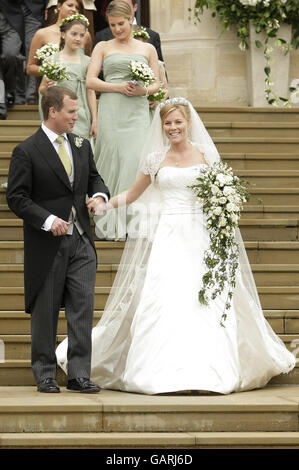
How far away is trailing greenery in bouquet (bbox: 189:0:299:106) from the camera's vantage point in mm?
14086

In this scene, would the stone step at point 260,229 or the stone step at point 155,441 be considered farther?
the stone step at point 260,229

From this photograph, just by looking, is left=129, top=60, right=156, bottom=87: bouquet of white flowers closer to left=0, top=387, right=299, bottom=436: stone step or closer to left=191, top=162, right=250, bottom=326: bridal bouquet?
left=191, top=162, right=250, bottom=326: bridal bouquet

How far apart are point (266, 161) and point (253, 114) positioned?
5.06ft

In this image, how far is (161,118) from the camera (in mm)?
8789

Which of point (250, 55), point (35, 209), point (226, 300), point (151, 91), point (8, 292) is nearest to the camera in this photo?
point (35, 209)

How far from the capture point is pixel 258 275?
9.70m

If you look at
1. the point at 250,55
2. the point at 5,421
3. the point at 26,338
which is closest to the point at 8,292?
the point at 26,338

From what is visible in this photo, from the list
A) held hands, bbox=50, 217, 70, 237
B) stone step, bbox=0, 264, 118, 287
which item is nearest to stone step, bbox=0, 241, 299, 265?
stone step, bbox=0, 264, 118, 287

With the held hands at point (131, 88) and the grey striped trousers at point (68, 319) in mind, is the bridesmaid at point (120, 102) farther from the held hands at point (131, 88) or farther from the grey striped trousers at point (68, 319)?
the grey striped trousers at point (68, 319)

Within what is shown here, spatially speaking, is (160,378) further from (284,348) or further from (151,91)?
(151,91)

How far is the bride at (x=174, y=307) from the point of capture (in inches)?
314

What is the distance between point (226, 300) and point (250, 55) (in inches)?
272

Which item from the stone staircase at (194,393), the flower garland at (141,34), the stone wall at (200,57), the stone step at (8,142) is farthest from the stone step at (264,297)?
the stone wall at (200,57)

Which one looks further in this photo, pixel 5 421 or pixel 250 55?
pixel 250 55
